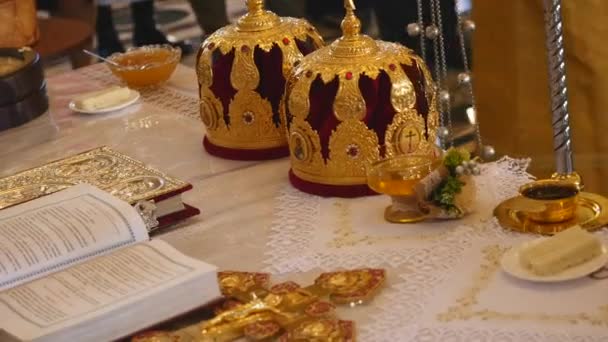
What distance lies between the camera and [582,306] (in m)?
1.00

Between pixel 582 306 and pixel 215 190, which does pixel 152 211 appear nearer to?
pixel 215 190

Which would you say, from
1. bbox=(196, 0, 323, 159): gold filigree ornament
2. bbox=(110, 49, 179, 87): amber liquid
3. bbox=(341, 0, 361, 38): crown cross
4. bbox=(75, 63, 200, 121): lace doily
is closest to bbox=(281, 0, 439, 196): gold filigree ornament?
bbox=(341, 0, 361, 38): crown cross

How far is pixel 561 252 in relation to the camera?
104cm

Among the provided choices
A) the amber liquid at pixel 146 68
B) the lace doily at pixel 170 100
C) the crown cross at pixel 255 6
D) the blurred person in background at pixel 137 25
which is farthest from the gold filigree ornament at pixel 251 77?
the blurred person in background at pixel 137 25

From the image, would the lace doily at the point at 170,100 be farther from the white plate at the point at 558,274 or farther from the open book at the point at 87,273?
the white plate at the point at 558,274

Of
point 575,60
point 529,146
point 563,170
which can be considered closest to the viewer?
point 563,170

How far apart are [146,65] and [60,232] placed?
72 cm

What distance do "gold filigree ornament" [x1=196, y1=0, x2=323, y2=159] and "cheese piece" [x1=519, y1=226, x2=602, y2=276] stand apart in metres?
0.50

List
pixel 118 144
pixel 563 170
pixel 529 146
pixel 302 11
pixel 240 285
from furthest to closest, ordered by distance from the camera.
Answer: pixel 302 11 → pixel 529 146 → pixel 118 144 → pixel 563 170 → pixel 240 285

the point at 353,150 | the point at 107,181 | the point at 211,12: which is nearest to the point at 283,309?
the point at 353,150

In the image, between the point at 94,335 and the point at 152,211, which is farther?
the point at 152,211

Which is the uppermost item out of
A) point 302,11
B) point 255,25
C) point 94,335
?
point 255,25

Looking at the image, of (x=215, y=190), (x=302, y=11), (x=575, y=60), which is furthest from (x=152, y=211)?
(x=302, y=11)

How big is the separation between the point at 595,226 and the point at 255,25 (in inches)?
21.3
